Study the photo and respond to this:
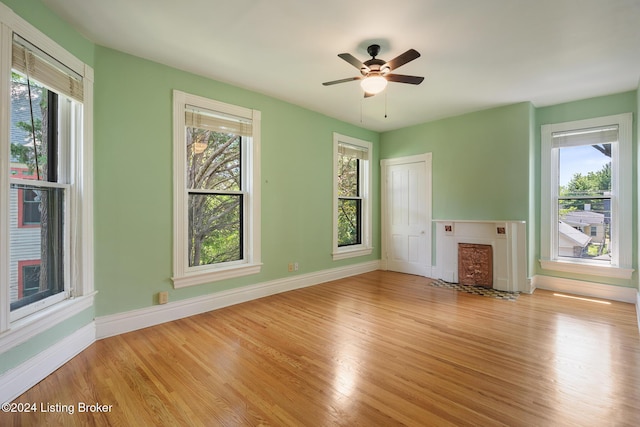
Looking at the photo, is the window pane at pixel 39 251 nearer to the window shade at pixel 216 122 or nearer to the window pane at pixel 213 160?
the window pane at pixel 213 160

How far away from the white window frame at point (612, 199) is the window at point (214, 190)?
4.33m

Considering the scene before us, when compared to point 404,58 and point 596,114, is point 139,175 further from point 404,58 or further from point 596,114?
point 596,114

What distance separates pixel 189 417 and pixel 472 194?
4.77 metres

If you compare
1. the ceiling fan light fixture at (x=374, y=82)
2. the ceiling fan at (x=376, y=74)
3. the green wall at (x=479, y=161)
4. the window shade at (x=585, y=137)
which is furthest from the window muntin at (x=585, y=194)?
the ceiling fan light fixture at (x=374, y=82)

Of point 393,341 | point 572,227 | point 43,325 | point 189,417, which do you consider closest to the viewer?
point 189,417

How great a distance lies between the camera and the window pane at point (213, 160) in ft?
11.4

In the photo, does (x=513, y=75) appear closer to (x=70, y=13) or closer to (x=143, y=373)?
(x=70, y=13)

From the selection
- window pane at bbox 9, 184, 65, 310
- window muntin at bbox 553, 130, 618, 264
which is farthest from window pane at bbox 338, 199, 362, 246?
window pane at bbox 9, 184, 65, 310

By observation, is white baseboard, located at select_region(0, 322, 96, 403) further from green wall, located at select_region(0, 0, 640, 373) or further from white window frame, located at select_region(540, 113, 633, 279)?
white window frame, located at select_region(540, 113, 633, 279)

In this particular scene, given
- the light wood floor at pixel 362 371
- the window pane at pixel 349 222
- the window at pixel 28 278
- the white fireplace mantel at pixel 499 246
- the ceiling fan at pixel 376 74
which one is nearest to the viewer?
the light wood floor at pixel 362 371

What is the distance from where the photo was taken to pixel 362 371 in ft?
7.13

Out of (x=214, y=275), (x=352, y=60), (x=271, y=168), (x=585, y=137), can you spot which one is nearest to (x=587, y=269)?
(x=585, y=137)

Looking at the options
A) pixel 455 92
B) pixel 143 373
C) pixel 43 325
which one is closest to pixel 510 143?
pixel 455 92

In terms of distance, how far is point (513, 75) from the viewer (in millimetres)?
3396
